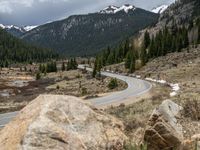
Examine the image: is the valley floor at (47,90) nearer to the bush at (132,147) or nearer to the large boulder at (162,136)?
the large boulder at (162,136)

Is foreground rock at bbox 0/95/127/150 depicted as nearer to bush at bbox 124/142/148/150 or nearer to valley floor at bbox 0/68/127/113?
bush at bbox 124/142/148/150

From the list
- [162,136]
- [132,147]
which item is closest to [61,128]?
[132,147]

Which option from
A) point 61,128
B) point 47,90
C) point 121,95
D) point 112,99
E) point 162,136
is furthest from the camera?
point 47,90

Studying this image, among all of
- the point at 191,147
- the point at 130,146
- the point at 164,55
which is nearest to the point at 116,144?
the point at 130,146

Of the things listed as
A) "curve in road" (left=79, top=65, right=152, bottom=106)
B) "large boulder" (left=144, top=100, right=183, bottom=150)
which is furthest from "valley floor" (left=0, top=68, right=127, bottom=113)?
"large boulder" (left=144, top=100, right=183, bottom=150)

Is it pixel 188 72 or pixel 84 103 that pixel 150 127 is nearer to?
pixel 84 103

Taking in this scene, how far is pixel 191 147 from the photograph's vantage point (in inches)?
331

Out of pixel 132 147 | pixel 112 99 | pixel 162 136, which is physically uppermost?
pixel 132 147

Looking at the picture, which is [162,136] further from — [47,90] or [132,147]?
[47,90]

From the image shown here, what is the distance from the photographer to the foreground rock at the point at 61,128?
6.80m

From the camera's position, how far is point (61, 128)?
23.5ft

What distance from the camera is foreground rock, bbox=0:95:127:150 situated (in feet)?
22.3

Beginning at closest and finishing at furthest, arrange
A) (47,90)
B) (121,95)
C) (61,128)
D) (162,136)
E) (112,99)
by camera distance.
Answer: (61,128), (162,136), (112,99), (121,95), (47,90)

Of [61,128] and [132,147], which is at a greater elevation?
[61,128]
